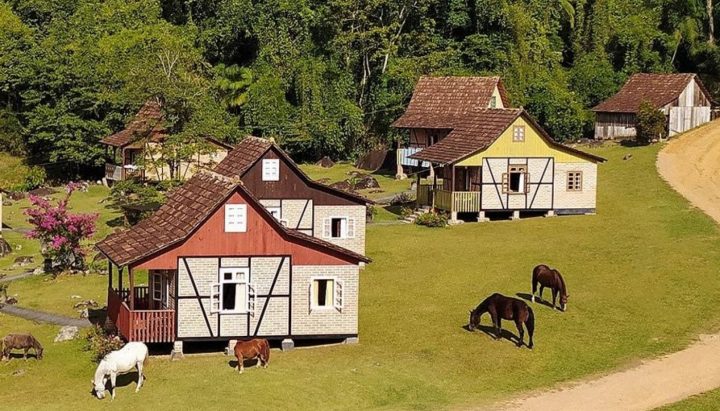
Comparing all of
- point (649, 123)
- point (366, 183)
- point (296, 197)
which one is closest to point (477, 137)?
point (366, 183)

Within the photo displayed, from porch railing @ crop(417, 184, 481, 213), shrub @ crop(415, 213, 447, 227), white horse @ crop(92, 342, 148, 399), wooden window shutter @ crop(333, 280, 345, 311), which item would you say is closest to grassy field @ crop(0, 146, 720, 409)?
white horse @ crop(92, 342, 148, 399)

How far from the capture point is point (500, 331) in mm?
39406

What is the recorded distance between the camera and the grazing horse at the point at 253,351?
3541 centimetres

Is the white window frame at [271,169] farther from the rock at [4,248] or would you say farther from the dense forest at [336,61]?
the dense forest at [336,61]

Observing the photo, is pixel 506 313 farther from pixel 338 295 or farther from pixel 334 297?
pixel 334 297

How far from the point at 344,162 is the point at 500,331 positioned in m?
47.7

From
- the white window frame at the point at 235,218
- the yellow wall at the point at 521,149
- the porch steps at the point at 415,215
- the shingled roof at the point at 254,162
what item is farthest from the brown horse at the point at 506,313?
the porch steps at the point at 415,215

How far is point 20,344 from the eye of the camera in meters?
36.9

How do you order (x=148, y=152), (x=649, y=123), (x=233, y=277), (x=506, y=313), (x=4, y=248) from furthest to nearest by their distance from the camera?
1. (x=649, y=123)
2. (x=148, y=152)
3. (x=4, y=248)
4. (x=506, y=313)
5. (x=233, y=277)

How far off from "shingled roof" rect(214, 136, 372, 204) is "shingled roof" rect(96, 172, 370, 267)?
8343 mm

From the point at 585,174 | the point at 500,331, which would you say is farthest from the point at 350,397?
the point at 585,174

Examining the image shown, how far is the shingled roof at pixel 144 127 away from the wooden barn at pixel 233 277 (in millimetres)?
36138

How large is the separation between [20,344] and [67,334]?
263 centimetres

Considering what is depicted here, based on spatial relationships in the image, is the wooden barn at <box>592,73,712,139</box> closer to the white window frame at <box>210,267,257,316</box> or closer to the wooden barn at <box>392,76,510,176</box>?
the wooden barn at <box>392,76,510,176</box>
